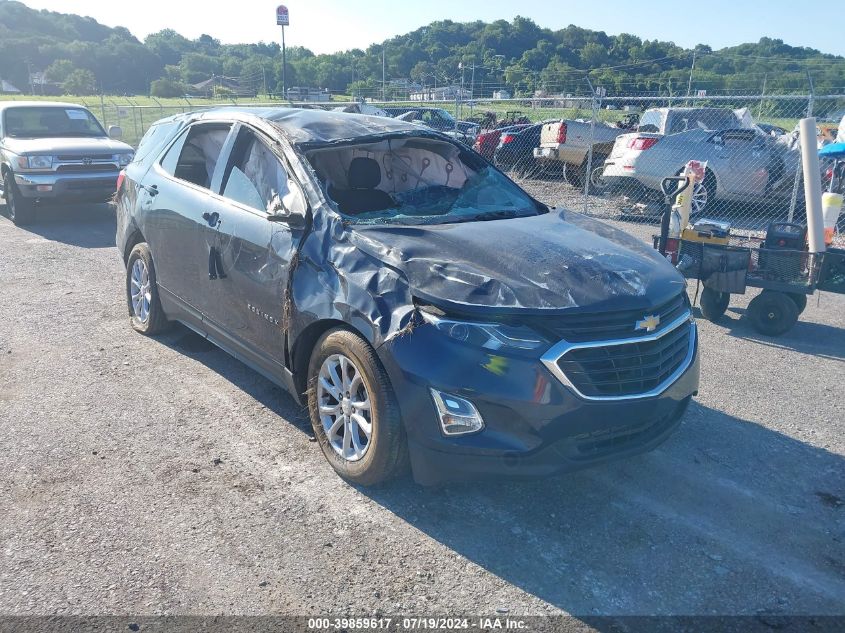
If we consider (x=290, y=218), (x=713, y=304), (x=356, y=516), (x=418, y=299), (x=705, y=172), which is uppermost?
(x=290, y=218)

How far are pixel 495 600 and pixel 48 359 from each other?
4.05m

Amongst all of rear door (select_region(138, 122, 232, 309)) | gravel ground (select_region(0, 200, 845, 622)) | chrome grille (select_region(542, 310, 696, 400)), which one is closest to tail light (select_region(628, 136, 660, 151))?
gravel ground (select_region(0, 200, 845, 622))

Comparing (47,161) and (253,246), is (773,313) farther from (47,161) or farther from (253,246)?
(47,161)

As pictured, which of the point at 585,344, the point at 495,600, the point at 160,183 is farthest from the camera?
the point at 160,183

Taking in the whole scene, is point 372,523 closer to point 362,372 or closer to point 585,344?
point 362,372

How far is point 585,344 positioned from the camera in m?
3.20

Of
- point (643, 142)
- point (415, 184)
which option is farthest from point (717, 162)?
point (415, 184)

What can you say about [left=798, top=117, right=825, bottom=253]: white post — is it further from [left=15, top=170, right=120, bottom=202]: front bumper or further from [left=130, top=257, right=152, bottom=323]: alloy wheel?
[left=15, top=170, right=120, bottom=202]: front bumper

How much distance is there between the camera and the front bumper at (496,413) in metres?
3.12

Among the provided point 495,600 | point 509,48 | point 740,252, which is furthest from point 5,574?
point 509,48

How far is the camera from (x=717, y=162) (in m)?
12.1

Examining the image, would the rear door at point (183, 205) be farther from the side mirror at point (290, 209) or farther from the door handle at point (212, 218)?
the side mirror at point (290, 209)

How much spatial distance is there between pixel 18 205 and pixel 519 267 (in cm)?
1015

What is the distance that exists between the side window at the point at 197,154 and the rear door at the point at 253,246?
248mm
